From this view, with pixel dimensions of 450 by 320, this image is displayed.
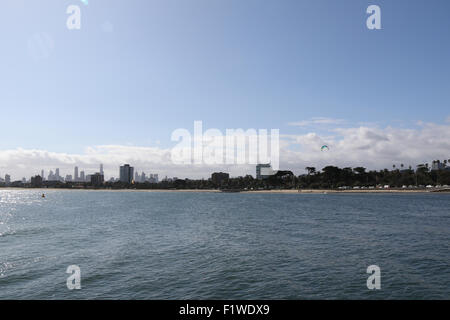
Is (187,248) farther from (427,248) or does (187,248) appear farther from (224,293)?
(427,248)

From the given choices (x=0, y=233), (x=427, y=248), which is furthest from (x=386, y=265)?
(x=0, y=233)

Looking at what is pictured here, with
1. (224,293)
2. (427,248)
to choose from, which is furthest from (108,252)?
(427,248)

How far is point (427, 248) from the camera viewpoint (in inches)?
1462

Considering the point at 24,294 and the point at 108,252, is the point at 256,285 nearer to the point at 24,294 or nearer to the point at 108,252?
the point at 24,294

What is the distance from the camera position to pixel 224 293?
22.0 meters
